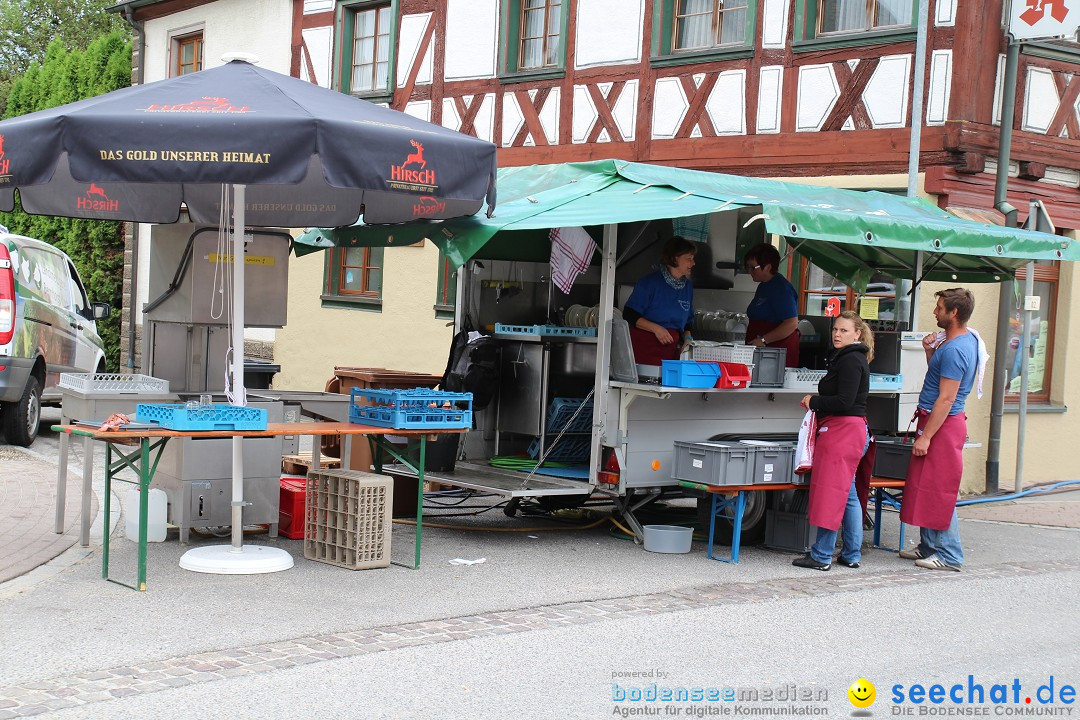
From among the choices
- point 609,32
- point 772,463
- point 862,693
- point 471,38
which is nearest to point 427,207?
point 772,463

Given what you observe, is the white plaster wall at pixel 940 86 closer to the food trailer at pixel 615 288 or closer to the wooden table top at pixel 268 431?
the food trailer at pixel 615 288

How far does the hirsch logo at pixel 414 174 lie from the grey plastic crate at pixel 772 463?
9.26ft

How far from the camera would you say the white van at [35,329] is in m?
12.3

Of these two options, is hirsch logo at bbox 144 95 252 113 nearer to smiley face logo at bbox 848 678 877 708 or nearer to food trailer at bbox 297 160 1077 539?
food trailer at bbox 297 160 1077 539

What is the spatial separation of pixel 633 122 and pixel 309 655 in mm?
10058

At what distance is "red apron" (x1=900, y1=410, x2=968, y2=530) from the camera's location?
8.74m

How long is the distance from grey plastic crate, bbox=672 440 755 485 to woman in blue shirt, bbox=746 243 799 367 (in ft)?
5.90

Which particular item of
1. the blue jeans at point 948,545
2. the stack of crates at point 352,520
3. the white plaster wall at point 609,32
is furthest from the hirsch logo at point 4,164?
the white plaster wall at point 609,32

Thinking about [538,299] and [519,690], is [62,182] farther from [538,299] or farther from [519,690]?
[519,690]

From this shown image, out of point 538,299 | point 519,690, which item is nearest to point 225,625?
point 519,690

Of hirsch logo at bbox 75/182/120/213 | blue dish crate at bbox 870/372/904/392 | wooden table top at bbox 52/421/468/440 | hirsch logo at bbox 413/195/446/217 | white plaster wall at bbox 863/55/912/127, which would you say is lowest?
wooden table top at bbox 52/421/468/440

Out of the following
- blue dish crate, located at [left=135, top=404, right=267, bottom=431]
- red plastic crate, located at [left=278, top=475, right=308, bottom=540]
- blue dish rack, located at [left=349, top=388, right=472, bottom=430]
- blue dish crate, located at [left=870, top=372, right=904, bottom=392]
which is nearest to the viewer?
blue dish crate, located at [left=135, top=404, right=267, bottom=431]

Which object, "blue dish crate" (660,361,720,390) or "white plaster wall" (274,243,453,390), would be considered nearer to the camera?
"blue dish crate" (660,361,720,390)

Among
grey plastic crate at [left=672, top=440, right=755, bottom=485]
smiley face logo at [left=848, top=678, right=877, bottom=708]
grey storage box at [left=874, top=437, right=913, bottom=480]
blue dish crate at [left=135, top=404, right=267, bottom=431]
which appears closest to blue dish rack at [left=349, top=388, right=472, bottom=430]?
blue dish crate at [left=135, top=404, right=267, bottom=431]
